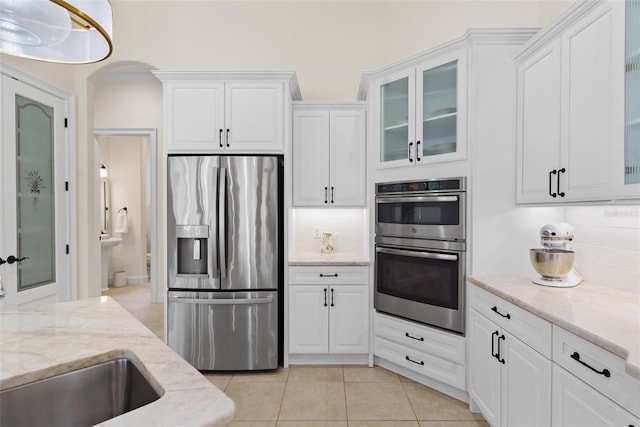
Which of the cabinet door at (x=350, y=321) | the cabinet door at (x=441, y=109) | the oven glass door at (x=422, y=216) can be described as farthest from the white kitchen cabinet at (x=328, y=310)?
the cabinet door at (x=441, y=109)

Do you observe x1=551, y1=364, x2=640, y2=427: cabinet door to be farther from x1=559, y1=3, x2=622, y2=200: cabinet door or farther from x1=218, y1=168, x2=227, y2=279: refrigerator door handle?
x1=218, y1=168, x2=227, y2=279: refrigerator door handle

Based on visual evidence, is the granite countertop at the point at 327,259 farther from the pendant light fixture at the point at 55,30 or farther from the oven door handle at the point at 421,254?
the pendant light fixture at the point at 55,30

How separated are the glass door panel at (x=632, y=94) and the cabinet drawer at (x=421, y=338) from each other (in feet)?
4.94

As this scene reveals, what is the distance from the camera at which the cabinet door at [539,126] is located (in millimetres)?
2021

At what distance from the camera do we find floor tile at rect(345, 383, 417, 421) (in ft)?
7.91

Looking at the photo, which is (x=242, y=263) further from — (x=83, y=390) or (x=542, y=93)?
(x=542, y=93)

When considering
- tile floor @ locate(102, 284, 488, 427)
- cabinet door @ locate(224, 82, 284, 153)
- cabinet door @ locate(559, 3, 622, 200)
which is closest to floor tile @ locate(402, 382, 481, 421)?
tile floor @ locate(102, 284, 488, 427)

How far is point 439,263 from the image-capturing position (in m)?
2.63

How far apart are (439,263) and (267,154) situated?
5.49 feet

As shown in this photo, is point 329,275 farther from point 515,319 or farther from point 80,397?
point 80,397

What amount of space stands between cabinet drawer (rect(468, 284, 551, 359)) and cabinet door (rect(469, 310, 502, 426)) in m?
0.07

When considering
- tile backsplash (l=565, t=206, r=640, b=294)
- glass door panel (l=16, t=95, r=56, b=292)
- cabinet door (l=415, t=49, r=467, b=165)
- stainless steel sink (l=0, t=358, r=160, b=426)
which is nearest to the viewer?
stainless steel sink (l=0, t=358, r=160, b=426)

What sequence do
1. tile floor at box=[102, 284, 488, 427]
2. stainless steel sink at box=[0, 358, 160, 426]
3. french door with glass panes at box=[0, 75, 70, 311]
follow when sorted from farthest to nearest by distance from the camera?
french door with glass panes at box=[0, 75, 70, 311]
tile floor at box=[102, 284, 488, 427]
stainless steel sink at box=[0, 358, 160, 426]

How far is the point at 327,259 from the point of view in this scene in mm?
3168
